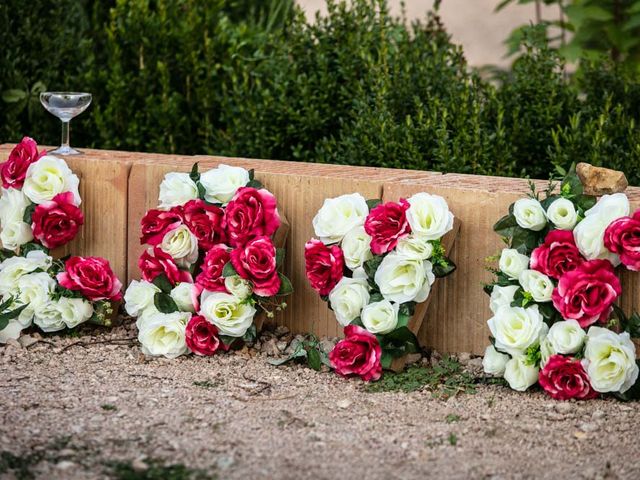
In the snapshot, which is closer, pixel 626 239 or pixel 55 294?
pixel 626 239

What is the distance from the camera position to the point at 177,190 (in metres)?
3.47

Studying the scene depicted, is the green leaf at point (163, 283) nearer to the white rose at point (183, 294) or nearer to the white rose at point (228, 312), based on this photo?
the white rose at point (183, 294)

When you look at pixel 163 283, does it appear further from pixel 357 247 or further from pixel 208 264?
pixel 357 247

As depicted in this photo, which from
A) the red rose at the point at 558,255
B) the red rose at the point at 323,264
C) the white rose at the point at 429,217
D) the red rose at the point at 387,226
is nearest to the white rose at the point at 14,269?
the red rose at the point at 323,264

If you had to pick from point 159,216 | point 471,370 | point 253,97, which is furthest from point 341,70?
point 471,370

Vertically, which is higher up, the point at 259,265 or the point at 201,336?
the point at 259,265

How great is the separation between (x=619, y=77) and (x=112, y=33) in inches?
98.6

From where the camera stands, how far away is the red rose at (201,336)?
3383mm

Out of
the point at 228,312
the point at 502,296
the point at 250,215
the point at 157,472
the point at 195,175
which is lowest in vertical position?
the point at 157,472

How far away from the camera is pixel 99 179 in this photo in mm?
3887

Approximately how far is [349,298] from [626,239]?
0.84 meters

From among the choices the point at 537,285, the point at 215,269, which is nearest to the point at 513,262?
the point at 537,285

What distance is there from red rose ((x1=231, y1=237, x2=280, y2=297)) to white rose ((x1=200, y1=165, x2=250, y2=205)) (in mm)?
212

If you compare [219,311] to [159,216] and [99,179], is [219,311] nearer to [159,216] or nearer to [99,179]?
[159,216]
